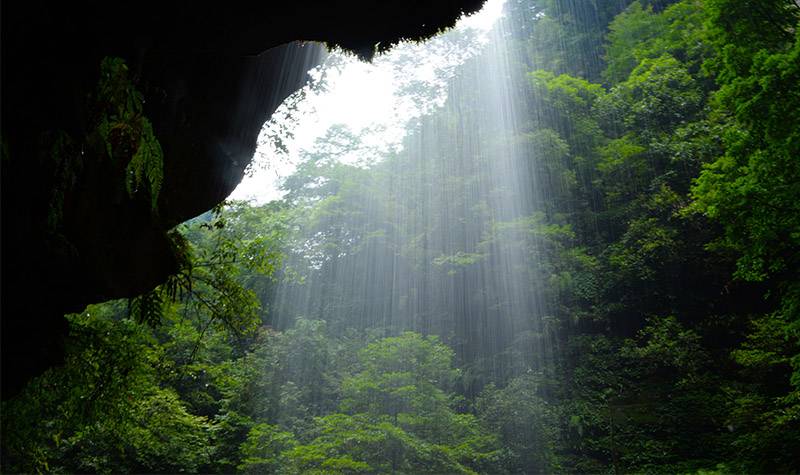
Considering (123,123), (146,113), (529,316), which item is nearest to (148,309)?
(146,113)

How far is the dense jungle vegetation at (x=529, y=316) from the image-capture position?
28.3ft

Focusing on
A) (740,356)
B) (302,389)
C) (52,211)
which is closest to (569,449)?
(740,356)

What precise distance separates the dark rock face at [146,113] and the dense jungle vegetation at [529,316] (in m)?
1.42

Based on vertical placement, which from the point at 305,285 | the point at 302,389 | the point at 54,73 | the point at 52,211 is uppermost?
the point at 305,285

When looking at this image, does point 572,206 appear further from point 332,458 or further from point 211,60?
point 211,60

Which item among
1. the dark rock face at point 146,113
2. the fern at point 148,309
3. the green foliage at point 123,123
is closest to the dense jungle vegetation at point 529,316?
the fern at point 148,309

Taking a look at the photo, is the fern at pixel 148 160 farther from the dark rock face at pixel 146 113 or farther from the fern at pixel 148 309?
the fern at pixel 148 309

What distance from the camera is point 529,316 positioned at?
731 inches

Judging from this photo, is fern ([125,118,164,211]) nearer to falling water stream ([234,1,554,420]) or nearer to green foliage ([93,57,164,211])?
green foliage ([93,57,164,211])

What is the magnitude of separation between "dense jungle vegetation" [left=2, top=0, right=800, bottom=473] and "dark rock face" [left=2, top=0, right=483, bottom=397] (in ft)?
4.64

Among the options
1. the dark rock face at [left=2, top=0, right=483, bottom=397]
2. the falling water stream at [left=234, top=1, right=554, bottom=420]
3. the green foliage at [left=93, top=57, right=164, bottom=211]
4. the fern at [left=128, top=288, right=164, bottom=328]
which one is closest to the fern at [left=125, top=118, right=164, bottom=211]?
the green foliage at [left=93, top=57, right=164, bottom=211]

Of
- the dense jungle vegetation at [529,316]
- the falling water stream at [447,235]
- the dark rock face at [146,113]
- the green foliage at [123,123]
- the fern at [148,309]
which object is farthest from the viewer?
the falling water stream at [447,235]

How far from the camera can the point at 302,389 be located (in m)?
15.6

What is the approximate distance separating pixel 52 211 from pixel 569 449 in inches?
591
